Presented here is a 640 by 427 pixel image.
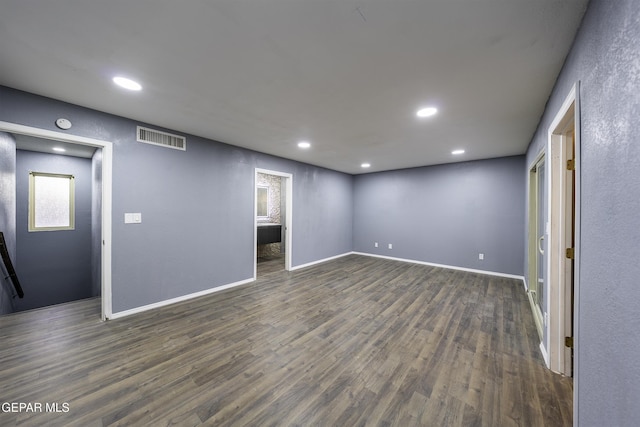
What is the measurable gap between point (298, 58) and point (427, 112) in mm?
1615

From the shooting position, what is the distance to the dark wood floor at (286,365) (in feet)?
5.17

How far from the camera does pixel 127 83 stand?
2.09m

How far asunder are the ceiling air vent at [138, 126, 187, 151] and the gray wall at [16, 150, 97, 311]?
324 cm

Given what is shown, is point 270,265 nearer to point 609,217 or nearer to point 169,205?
point 169,205

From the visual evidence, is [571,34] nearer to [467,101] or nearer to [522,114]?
[467,101]

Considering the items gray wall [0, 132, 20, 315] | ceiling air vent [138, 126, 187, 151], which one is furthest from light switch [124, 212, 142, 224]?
gray wall [0, 132, 20, 315]

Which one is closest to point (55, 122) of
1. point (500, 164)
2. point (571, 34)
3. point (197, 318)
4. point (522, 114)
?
point (197, 318)

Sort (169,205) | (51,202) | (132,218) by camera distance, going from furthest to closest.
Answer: (51,202), (169,205), (132,218)

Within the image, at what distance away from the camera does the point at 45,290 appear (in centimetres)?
460

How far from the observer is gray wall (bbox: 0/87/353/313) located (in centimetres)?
269

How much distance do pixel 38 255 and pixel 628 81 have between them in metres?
7.53

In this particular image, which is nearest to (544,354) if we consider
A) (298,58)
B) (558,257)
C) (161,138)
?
(558,257)

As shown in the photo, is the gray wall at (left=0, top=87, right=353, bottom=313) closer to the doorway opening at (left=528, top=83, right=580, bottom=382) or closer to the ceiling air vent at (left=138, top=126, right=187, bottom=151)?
the ceiling air vent at (left=138, top=126, right=187, bottom=151)

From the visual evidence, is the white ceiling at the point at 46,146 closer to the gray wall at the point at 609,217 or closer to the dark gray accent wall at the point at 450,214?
the gray wall at the point at 609,217
